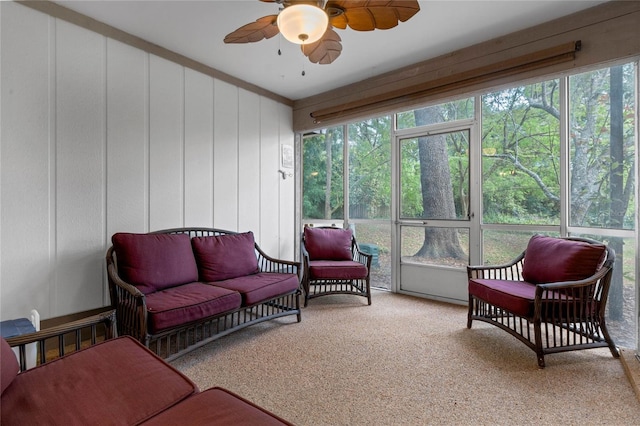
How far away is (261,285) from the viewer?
8.66ft

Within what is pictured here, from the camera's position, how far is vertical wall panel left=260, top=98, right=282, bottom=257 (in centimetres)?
396

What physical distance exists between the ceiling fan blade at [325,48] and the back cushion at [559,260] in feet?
7.37

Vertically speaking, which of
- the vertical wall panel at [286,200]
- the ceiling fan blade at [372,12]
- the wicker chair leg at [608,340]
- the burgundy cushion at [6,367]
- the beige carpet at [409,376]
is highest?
the ceiling fan blade at [372,12]

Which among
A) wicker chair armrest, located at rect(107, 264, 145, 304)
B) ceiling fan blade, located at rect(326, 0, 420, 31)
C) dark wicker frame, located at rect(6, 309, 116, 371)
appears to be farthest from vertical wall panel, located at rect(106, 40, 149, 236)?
ceiling fan blade, located at rect(326, 0, 420, 31)

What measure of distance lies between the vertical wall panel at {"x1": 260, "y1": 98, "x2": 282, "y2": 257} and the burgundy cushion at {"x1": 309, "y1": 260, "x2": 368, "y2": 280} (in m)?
0.82

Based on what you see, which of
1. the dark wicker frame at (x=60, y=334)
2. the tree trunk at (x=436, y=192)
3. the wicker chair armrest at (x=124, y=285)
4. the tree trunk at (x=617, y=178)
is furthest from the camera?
the tree trunk at (x=436, y=192)

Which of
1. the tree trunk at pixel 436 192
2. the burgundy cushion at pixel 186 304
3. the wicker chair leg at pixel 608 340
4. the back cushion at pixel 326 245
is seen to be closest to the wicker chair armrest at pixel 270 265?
the back cushion at pixel 326 245

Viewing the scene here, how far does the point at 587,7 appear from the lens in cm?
238

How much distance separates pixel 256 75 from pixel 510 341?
3586 mm

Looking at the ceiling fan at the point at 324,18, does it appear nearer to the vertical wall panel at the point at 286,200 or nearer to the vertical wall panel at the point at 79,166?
the vertical wall panel at the point at 79,166

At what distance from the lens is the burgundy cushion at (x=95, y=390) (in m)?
0.99

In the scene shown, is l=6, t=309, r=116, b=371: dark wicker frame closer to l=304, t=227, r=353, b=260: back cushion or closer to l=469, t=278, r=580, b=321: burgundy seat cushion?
l=304, t=227, r=353, b=260: back cushion

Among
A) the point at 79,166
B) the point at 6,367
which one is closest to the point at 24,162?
the point at 79,166

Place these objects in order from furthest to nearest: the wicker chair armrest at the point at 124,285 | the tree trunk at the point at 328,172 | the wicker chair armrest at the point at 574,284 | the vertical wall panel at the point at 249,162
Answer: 1. the tree trunk at the point at 328,172
2. the vertical wall panel at the point at 249,162
3. the wicker chair armrest at the point at 574,284
4. the wicker chair armrest at the point at 124,285
